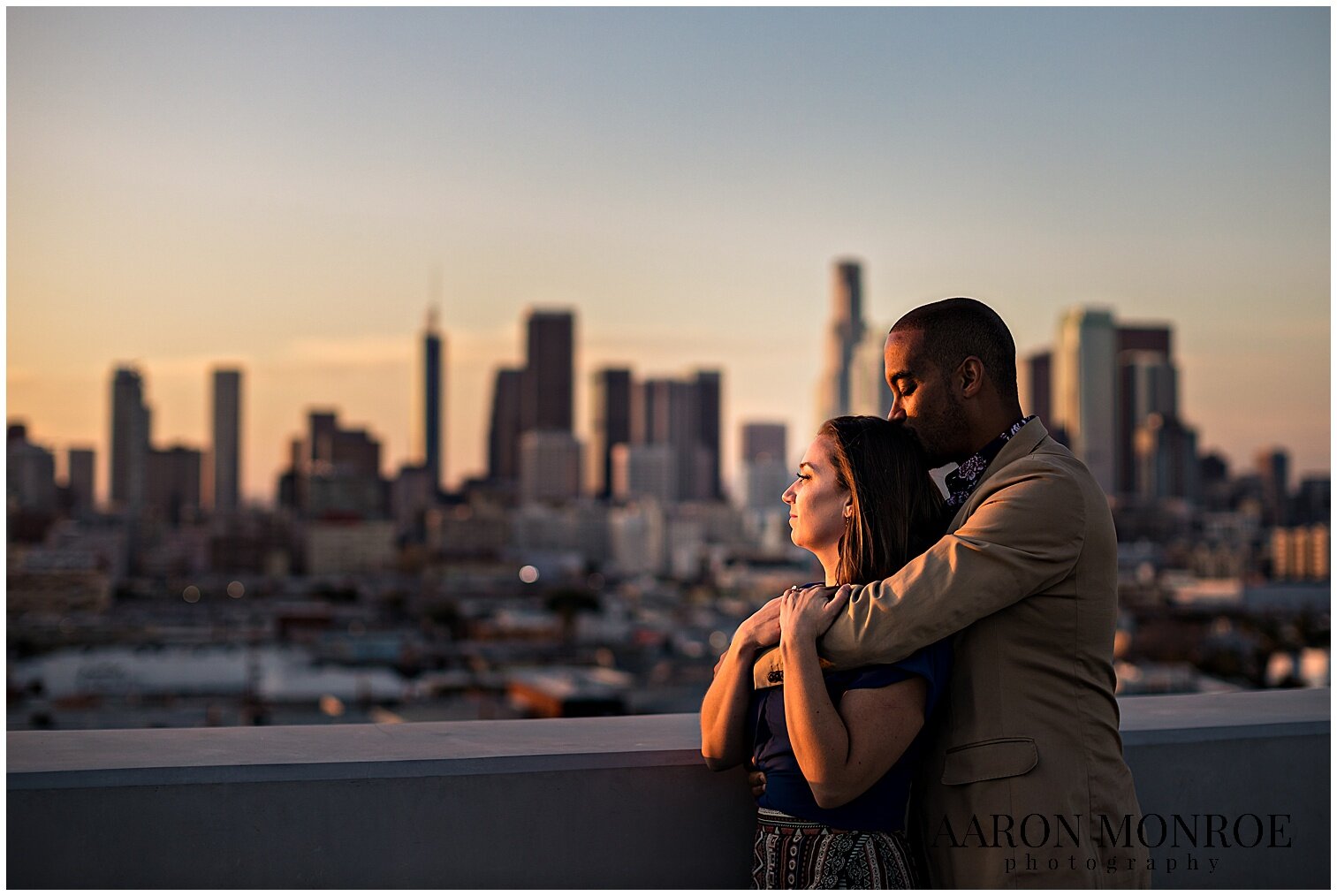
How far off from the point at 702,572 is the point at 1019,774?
4176 inches

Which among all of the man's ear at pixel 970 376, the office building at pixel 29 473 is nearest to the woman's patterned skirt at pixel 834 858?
the man's ear at pixel 970 376

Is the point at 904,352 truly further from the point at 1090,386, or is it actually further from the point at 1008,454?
the point at 1090,386

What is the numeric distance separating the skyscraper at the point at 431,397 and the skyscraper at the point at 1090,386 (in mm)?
59854

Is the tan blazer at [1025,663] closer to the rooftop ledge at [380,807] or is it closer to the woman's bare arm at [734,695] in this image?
the woman's bare arm at [734,695]

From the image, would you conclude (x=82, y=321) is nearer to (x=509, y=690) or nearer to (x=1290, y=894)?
(x=509, y=690)

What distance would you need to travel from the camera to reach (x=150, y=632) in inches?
2670

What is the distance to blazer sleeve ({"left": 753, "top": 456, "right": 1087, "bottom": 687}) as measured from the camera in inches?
76.6

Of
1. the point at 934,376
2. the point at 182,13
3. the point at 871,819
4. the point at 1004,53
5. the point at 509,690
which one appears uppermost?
the point at 182,13

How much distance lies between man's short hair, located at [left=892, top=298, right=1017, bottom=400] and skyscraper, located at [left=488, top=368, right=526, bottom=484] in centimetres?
14323

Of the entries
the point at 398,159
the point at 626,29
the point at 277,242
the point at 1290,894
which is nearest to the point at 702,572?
the point at 277,242

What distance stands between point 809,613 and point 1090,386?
114m

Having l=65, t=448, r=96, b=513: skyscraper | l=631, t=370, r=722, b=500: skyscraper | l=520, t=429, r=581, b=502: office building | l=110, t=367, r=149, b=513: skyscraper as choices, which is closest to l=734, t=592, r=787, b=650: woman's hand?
l=110, t=367, r=149, b=513: skyscraper

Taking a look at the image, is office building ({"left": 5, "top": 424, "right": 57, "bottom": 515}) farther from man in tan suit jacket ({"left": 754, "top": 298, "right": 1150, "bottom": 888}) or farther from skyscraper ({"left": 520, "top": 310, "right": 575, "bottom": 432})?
man in tan suit jacket ({"left": 754, "top": 298, "right": 1150, "bottom": 888})

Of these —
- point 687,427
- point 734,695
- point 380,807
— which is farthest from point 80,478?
point 734,695
